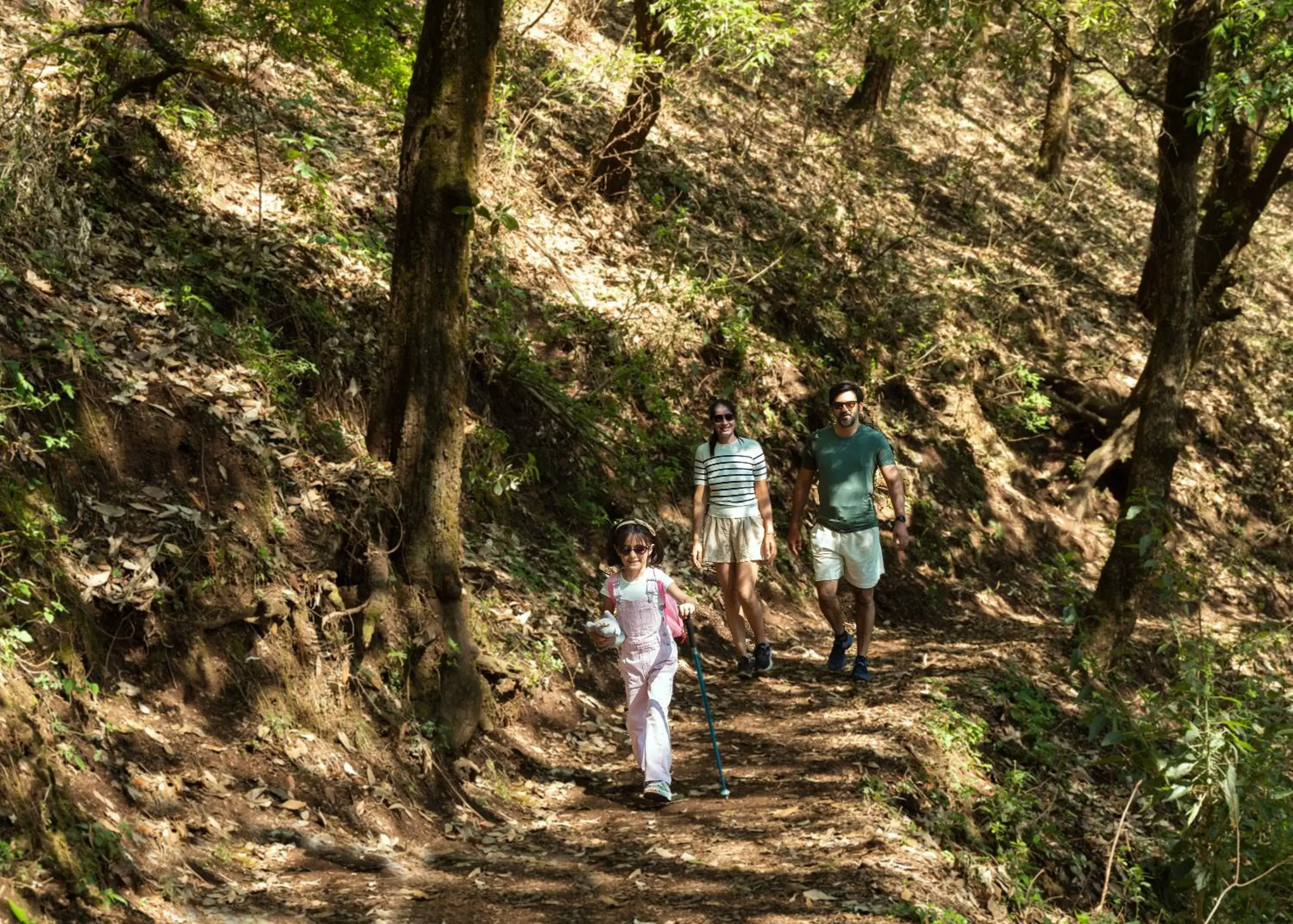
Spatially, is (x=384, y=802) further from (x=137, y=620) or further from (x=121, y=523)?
(x=121, y=523)

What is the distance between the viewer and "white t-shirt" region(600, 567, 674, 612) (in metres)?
7.32

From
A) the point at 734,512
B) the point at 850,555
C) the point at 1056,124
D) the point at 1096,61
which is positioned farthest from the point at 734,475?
the point at 1056,124

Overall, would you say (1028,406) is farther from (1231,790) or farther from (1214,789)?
(1231,790)

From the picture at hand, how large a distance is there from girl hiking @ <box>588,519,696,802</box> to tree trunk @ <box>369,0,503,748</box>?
971 millimetres

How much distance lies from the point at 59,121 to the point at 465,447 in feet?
12.4

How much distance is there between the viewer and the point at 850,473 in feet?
30.6

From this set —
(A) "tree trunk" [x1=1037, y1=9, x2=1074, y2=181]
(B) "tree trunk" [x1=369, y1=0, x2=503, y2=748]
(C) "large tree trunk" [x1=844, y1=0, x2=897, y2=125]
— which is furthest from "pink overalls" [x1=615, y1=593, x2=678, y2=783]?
(A) "tree trunk" [x1=1037, y1=9, x2=1074, y2=181]

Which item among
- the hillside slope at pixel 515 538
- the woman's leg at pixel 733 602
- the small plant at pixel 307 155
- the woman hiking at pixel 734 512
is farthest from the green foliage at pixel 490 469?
the small plant at pixel 307 155

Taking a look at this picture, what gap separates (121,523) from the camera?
21.5 feet

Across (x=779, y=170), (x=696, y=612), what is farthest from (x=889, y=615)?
(x=779, y=170)

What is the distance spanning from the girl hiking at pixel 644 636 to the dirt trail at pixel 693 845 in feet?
1.09

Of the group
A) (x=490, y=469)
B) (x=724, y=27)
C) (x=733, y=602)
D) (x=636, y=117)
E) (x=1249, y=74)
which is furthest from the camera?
(x=636, y=117)

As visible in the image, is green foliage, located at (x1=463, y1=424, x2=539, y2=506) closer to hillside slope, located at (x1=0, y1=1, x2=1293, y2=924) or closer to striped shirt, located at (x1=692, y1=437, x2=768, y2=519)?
hillside slope, located at (x1=0, y1=1, x2=1293, y2=924)

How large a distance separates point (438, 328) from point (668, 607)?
215 centimetres
